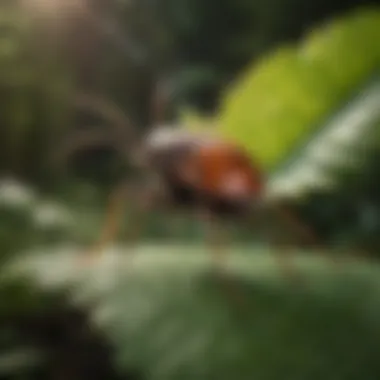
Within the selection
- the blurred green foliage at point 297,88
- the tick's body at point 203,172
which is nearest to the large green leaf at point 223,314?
the tick's body at point 203,172

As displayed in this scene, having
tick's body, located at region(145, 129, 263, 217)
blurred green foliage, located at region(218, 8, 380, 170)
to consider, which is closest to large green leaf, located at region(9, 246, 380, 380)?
tick's body, located at region(145, 129, 263, 217)

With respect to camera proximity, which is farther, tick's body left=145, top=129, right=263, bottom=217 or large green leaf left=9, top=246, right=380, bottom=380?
tick's body left=145, top=129, right=263, bottom=217

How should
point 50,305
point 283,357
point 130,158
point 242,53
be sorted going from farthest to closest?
point 242,53 → point 130,158 → point 50,305 → point 283,357

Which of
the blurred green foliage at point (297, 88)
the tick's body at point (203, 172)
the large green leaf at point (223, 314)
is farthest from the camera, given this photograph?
the blurred green foliage at point (297, 88)

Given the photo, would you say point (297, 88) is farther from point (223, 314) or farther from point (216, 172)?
point (223, 314)

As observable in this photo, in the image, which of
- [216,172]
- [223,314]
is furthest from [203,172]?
[223,314]

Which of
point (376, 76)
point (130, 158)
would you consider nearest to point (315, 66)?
point (376, 76)

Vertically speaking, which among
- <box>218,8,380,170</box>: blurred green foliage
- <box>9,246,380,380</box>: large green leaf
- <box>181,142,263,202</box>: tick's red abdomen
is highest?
<box>218,8,380,170</box>: blurred green foliage

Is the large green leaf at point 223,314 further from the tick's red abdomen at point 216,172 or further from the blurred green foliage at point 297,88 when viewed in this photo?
the blurred green foliage at point 297,88

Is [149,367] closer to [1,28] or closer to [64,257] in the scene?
[64,257]

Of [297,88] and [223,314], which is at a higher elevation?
[297,88]

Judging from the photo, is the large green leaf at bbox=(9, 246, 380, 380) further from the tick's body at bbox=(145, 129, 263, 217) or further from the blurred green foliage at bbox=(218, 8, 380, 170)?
the blurred green foliage at bbox=(218, 8, 380, 170)
